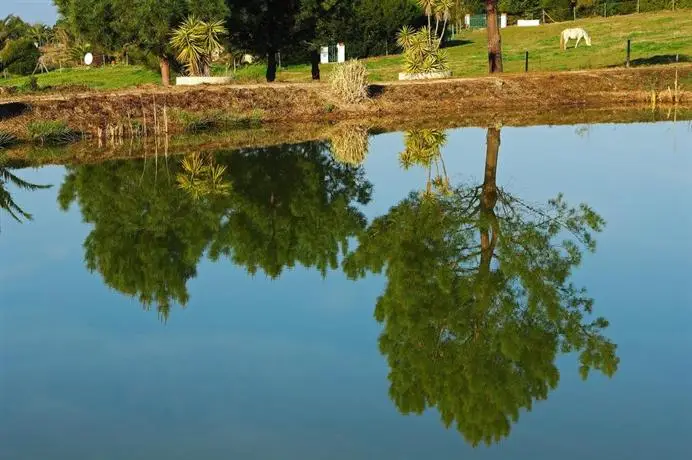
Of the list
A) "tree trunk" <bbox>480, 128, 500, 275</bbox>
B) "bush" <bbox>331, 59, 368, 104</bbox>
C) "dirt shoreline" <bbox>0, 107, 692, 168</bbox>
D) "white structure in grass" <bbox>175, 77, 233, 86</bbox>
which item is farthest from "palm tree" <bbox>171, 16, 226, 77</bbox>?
"tree trunk" <bbox>480, 128, 500, 275</bbox>

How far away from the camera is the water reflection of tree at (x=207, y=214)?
57.9ft

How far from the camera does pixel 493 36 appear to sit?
46.0 m

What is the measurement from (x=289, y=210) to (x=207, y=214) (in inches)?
65.7

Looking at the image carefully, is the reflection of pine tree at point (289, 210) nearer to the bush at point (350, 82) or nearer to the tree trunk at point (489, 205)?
the tree trunk at point (489, 205)

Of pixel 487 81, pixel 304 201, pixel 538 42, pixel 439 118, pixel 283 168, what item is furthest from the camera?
pixel 538 42

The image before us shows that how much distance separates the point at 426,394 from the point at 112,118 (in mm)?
28482

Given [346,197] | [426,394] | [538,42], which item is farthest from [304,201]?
[538,42]

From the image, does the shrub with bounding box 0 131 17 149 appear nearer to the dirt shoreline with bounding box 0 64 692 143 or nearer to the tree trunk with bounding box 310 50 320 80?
the dirt shoreline with bounding box 0 64 692 143

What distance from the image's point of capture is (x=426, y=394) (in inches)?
456

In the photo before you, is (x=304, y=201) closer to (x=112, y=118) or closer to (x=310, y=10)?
(x=112, y=118)

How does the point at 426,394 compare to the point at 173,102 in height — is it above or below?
below

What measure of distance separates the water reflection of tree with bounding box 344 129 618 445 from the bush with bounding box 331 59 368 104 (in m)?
21.5

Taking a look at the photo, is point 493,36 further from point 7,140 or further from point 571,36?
point 7,140

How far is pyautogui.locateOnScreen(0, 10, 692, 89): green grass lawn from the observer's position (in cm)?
5503
